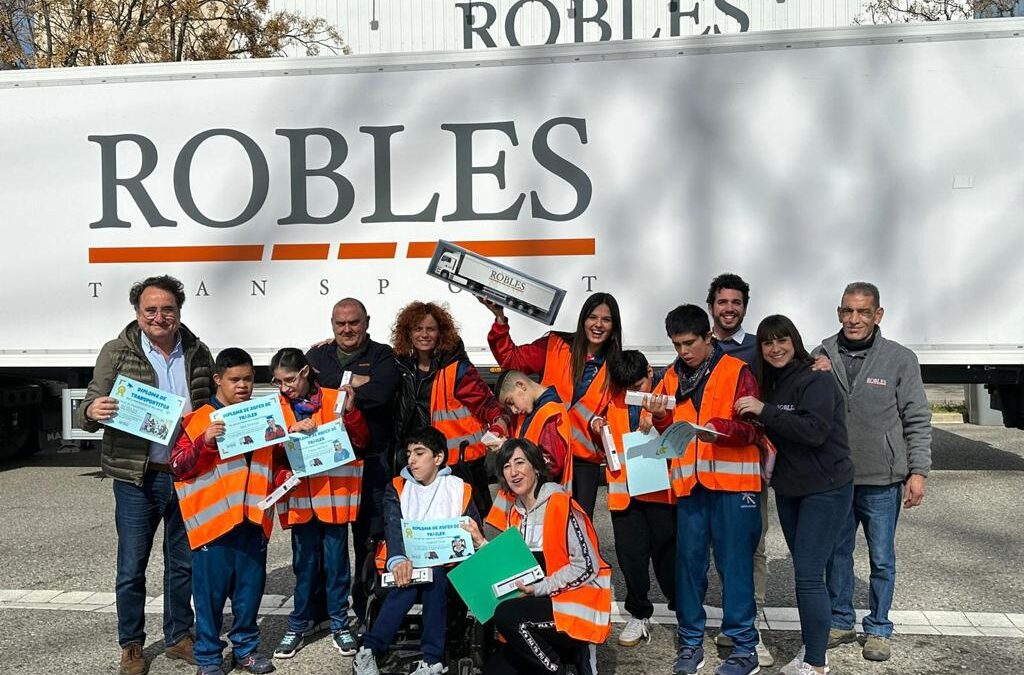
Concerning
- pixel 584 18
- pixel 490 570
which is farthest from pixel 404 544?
pixel 584 18

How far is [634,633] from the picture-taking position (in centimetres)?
448

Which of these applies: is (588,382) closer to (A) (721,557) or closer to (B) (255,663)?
(A) (721,557)

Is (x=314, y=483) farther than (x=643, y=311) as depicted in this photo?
No

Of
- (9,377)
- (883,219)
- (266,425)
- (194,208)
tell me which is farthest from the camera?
(9,377)

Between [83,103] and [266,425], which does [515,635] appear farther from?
[83,103]

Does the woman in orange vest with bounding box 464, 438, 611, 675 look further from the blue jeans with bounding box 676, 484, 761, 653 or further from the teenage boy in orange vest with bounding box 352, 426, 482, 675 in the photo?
the blue jeans with bounding box 676, 484, 761, 653

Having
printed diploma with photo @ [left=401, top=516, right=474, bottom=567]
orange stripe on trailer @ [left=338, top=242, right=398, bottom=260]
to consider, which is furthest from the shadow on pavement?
printed diploma with photo @ [left=401, top=516, right=474, bottom=567]

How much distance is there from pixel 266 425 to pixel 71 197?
4.89m

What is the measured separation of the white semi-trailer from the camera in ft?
23.4

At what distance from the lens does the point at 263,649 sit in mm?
4484

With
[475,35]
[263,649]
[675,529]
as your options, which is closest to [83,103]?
[263,649]

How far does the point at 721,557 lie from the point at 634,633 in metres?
0.66

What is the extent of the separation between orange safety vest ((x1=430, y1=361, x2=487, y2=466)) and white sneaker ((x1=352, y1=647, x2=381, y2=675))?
1092mm

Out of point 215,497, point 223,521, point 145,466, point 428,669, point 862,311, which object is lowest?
point 428,669
